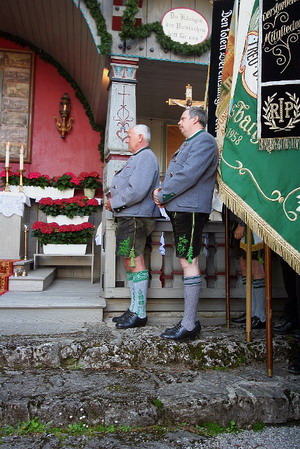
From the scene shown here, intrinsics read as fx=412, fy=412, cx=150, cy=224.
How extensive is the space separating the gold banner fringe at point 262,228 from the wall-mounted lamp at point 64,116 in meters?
5.53

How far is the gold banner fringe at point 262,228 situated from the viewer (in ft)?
7.66

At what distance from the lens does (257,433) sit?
2.11 meters

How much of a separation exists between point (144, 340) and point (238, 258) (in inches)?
52.9

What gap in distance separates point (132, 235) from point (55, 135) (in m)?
5.04

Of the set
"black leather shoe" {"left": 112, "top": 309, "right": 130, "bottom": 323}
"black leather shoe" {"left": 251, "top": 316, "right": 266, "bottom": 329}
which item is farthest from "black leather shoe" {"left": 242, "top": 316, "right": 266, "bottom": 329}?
"black leather shoe" {"left": 112, "top": 309, "right": 130, "bottom": 323}

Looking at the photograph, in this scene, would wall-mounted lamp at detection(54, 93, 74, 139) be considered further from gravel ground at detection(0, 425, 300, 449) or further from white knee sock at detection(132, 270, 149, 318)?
gravel ground at detection(0, 425, 300, 449)

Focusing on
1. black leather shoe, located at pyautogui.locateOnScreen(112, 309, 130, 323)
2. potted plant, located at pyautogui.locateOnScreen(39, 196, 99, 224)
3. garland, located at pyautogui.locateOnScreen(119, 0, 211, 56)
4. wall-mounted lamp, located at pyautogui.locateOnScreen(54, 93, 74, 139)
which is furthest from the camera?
wall-mounted lamp, located at pyautogui.locateOnScreen(54, 93, 74, 139)

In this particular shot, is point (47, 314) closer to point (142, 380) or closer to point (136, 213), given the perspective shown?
point (136, 213)

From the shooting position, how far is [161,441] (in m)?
1.94

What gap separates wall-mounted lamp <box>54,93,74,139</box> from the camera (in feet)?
25.0

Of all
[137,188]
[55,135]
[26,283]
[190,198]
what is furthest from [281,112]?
[55,135]

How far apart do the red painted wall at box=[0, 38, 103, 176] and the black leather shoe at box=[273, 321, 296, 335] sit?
5.24 metres

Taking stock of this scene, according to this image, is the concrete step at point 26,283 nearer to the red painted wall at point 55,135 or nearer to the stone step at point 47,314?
the stone step at point 47,314

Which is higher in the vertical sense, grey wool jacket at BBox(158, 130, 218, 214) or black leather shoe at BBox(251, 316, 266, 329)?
grey wool jacket at BBox(158, 130, 218, 214)
